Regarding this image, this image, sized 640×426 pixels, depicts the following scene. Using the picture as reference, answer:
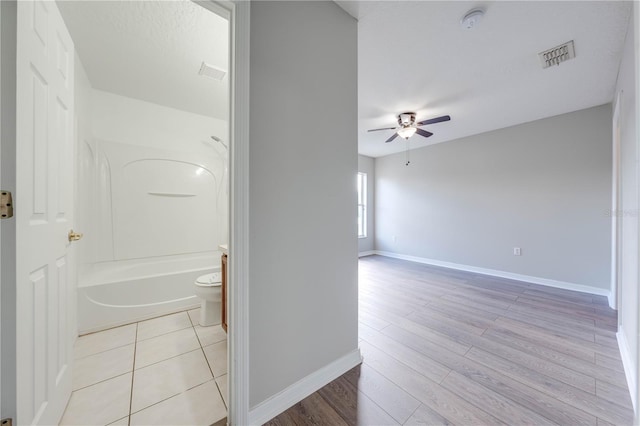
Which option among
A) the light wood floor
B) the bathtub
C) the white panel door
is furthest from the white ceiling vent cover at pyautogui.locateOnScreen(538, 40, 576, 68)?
the bathtub

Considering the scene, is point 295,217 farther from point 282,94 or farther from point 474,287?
point 474,287

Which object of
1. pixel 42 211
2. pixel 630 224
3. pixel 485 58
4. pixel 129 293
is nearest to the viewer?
pixel 42 211

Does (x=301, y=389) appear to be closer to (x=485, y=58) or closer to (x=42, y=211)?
(x=42, y=211)

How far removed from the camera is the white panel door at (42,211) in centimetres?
88

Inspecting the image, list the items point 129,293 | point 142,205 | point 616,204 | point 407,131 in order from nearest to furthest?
point 129,293 < point 616,204 < point 142,205 < point 407,131

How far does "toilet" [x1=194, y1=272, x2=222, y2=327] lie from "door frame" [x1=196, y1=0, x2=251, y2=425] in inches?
46.1

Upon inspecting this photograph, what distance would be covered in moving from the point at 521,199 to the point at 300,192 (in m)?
3.98

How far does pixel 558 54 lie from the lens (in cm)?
201

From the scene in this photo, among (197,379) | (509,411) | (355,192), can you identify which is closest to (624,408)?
(509,411)

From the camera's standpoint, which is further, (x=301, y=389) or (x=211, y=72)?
(x=211, y=72)

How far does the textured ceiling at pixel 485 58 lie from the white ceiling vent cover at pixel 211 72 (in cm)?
134

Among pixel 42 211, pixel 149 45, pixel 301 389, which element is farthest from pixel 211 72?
pixel 301 389

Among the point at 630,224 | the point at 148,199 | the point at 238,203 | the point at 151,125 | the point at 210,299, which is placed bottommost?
the point at 210,299

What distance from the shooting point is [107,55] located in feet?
6.75
